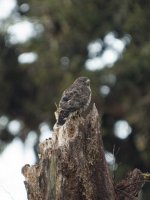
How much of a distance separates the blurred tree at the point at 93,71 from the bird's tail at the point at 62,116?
31.0 ft

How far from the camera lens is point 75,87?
9.94 metres

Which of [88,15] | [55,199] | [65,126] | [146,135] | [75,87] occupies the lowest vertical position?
[55,199]

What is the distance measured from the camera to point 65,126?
8.27 m

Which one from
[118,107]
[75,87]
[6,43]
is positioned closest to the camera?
[75,87]

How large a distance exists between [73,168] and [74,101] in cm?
162

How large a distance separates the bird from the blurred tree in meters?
8.48

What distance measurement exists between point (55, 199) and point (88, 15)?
40.1 feet

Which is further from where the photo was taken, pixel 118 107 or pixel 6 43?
pixel 6 43

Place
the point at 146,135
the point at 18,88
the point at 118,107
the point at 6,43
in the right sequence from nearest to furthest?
the point at 146,135
the point at 118,107
the point at 6,43
the point at 18,88

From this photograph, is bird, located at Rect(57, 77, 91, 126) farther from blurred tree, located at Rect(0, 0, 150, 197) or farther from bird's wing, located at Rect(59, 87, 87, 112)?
blurred tree, located at Rect(0, 0, 150, 197)

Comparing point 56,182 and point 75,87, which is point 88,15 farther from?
point 56,182

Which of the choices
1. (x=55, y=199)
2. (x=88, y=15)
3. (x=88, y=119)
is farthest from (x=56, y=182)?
(x=88, y=15)

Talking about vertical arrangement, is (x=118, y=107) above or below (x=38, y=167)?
above

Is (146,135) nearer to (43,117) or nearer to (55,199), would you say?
(43,117)
